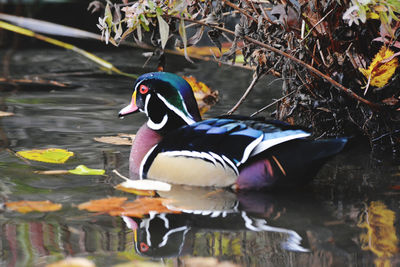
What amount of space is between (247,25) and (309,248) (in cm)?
167

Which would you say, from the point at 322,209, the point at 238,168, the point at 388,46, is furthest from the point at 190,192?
the point at 388,46

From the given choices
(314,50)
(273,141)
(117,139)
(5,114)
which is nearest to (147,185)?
(273,141)

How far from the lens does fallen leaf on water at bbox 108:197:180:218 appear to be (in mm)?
3559

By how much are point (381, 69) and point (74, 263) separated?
7.02ft

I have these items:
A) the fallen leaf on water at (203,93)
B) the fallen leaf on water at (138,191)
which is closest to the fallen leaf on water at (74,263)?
the fallen leaf on water at (138,191)

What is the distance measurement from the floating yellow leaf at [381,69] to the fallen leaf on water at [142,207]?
1.35 m

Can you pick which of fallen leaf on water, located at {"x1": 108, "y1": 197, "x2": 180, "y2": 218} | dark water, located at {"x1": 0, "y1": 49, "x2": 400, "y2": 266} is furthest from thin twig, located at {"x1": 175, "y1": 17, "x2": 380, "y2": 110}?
fallen leaf on water, located at {"x1": 108, "y1": 197, "x2": 180, "y2": 218}

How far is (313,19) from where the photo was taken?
4023 mm

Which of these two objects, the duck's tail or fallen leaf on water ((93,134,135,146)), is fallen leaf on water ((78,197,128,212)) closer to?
the duck's tail

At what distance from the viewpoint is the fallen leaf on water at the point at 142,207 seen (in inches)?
140

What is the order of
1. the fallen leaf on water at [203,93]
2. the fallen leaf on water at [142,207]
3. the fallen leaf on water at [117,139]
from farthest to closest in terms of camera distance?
the fallen leaf on water at [203,93] < the fallen leaf on water at [117,139] < the fallen leaf on water at [142,207]

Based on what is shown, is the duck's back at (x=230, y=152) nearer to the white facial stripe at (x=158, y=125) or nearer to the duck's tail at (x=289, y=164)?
the duck's tail at (x=289, y=164)

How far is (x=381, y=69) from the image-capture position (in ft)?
13.4

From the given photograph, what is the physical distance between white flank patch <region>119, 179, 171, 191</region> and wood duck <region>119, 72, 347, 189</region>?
0.17 ft
